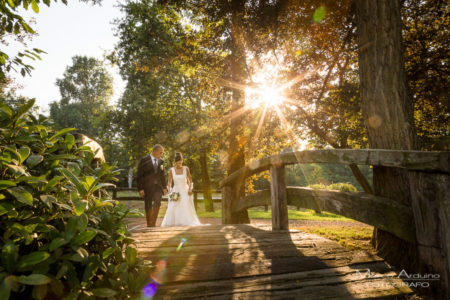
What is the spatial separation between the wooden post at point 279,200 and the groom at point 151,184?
378cm

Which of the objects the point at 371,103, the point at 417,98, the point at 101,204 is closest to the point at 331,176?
the point at 417,98

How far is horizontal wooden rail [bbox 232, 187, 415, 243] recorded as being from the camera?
214 centimetres

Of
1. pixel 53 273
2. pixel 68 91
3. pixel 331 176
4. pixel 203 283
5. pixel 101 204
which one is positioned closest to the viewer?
pixel 53 273

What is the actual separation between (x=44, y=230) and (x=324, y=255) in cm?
251

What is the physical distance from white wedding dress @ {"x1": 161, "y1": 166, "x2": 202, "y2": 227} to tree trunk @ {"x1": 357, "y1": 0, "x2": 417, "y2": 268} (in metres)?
5.22

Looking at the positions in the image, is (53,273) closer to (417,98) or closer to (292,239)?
(292,239)

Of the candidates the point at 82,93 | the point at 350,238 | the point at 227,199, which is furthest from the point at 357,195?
the point at 82,93

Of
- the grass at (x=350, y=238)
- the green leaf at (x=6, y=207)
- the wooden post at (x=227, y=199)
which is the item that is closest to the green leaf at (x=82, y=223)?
the green leaf at (x=6, y=207)

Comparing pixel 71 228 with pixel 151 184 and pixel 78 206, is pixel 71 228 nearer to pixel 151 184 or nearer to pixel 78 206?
pixel 78 206

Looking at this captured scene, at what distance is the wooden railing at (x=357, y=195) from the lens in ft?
6.20

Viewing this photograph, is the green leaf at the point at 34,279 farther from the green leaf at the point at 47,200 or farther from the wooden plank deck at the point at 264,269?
the wooden plank deck at the point at 264,269

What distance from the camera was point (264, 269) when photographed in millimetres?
2316

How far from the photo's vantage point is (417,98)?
600cm

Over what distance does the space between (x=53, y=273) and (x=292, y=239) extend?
105 inches
